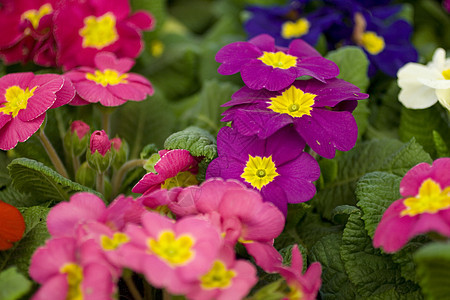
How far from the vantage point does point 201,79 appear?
1604 mm

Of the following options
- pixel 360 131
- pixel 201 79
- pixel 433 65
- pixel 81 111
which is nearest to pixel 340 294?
pixel 360 131

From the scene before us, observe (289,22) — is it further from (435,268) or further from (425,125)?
(435,268)

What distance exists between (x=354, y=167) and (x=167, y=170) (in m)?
0.45

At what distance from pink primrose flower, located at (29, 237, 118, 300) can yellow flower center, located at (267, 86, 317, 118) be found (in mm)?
412

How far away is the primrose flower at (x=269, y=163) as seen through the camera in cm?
88

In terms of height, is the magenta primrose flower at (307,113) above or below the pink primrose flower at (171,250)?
above

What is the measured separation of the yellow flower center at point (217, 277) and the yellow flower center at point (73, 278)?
16cm

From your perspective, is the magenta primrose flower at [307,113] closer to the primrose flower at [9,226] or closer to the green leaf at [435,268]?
the green leaf at [435,268]

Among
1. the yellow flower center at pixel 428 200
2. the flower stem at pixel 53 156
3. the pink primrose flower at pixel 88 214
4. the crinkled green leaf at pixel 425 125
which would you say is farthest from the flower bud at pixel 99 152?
the crinkled green leaf at pixel 425 125

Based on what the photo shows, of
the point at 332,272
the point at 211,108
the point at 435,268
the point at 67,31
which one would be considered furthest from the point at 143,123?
the point at 435,268

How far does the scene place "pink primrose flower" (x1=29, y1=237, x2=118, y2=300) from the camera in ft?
2.12

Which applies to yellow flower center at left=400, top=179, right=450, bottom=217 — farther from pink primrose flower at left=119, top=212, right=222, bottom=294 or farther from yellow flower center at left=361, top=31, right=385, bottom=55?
yellow flower center at left=361, top=31, right=385, bottom=55

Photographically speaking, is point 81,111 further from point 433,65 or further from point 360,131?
point 433,65

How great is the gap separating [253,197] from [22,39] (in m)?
0.77
